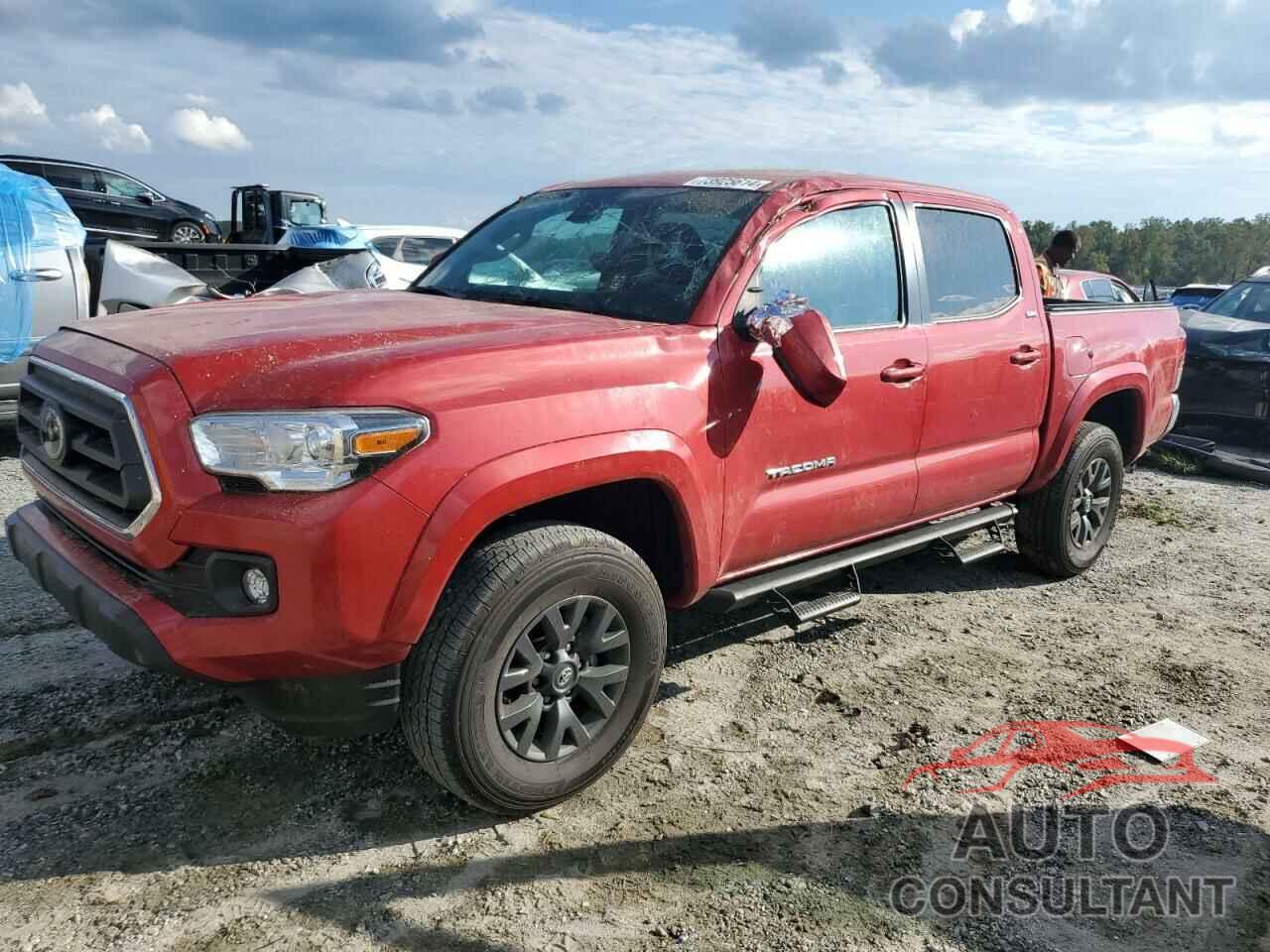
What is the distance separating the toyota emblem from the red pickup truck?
13 mm

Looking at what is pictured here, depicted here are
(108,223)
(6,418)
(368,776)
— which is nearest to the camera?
(368,776)

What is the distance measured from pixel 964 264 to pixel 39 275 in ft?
19.3

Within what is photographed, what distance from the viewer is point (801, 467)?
3488 mm

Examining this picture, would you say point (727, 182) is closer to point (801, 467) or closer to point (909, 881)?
point (801, 467)

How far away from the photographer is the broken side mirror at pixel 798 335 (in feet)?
10.2

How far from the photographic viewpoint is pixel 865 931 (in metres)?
2.52

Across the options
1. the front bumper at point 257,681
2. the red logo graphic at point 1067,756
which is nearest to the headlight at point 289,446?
the front bumper at point 257,681

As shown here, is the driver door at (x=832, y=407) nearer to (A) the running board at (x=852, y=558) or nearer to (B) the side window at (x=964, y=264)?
(A) the running board at (x=852, y=558)

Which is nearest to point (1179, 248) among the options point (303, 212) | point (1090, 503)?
point (303, 212)

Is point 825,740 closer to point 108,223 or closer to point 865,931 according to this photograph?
point 865,931

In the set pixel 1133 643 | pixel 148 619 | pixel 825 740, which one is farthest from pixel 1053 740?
pixel 148 619

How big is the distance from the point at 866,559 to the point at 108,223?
62.2 feet

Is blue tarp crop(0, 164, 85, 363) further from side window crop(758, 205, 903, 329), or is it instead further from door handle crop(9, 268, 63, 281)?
side window crop(758, 205, 903, 329)

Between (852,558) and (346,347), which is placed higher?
(346,347)
